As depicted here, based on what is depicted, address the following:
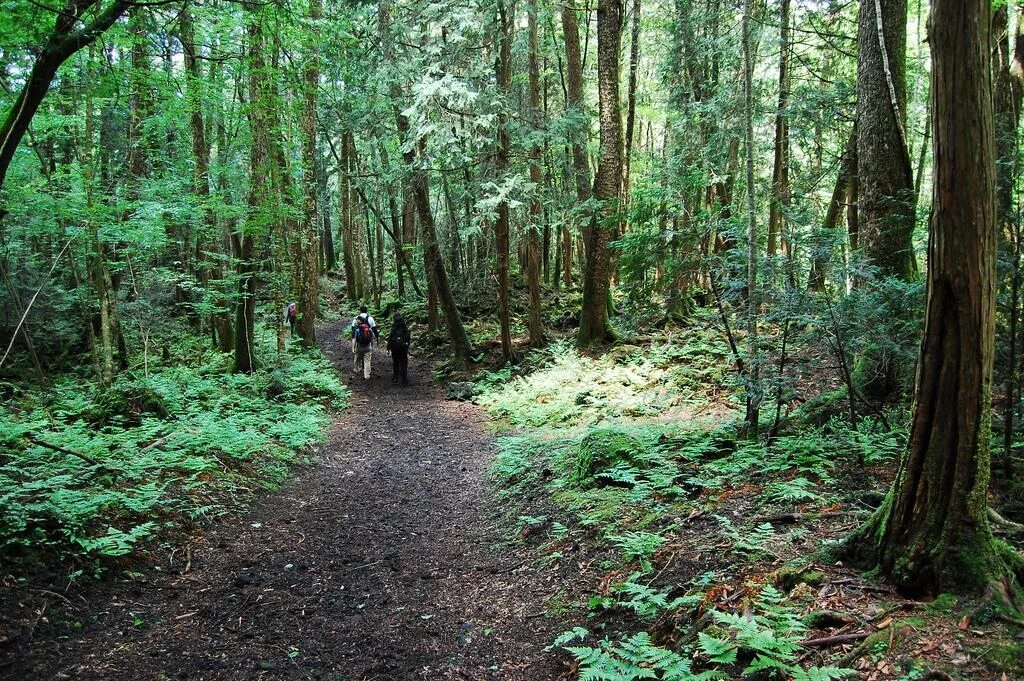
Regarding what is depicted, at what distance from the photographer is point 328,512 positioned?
6859 millimetres

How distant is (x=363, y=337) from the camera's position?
14.7 m

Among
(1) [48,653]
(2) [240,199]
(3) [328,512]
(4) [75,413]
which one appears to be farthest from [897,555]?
(2) [240,199]

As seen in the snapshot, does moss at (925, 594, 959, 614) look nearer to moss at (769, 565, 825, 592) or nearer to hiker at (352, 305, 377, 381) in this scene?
moss at (769, 565, 825, 592)

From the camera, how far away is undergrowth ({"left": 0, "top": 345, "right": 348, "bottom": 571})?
466 centimetres

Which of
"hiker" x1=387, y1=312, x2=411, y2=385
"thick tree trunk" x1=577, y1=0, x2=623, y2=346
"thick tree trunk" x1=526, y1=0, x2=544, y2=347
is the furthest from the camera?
"hiker" x1=387, y1=312, x2=411, y2=385

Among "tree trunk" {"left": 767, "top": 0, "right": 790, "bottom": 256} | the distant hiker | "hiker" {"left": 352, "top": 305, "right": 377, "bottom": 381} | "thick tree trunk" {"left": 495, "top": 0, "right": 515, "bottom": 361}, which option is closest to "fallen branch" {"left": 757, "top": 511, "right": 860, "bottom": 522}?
"tree trunk" {"left": 767, "top": 0, "right": 790, "bottom": 256}

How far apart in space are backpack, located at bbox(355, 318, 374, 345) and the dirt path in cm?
728

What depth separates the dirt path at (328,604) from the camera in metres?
3.81

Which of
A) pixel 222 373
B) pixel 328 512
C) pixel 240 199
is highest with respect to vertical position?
pixel 240 199

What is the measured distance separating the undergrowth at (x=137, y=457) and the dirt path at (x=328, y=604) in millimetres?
469

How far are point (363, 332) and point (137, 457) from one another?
8355 millimetres

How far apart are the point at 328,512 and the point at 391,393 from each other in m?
7.40

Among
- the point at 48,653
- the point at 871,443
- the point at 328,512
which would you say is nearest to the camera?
the point at 48,653

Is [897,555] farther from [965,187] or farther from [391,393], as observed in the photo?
[391,393]
